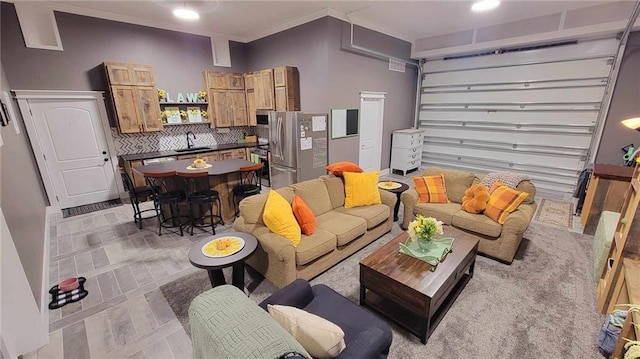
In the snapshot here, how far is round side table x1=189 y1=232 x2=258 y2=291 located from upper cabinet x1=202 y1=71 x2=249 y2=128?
13.7ft

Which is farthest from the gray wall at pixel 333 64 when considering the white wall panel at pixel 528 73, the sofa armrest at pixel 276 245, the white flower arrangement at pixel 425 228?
the white flower arrangement at pixel 425 228

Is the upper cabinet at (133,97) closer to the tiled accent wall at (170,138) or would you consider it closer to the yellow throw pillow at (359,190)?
the tiled accent wall at (170,138)

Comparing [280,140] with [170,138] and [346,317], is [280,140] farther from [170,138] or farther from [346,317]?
[346,317]

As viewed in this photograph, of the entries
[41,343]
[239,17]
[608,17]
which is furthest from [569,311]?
[239,17]

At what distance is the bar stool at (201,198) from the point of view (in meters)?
3.54

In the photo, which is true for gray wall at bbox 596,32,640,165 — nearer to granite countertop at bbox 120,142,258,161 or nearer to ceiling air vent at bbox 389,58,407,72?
ceiling air vent at bbox 389,58,407,72

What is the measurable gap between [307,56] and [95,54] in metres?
3.72

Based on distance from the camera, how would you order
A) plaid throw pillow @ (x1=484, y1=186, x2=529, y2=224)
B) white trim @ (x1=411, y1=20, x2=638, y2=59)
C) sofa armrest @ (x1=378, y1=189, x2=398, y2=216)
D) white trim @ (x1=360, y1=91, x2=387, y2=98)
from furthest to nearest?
white trim @ (x1=360, y1=91, x2=387, y2=98)
white trim @ (x1=411, y1=20, x2=638, y2=59)
sofa armrest @ (x1=378, y1=189, x2=398, y2=216)
plaid throw pillow @ (x1=484, y1=186, x2=529, y2=224)

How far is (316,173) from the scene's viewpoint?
198 inches

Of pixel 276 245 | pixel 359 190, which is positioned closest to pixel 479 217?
pixel 359 190

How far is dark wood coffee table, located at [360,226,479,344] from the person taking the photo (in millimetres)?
1907

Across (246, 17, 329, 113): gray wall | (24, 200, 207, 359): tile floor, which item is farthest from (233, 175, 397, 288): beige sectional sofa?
(246, 17, 329, 113): gray wall

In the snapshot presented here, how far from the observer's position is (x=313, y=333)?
3.85 feet

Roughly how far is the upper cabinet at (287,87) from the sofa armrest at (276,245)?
3.41 m
